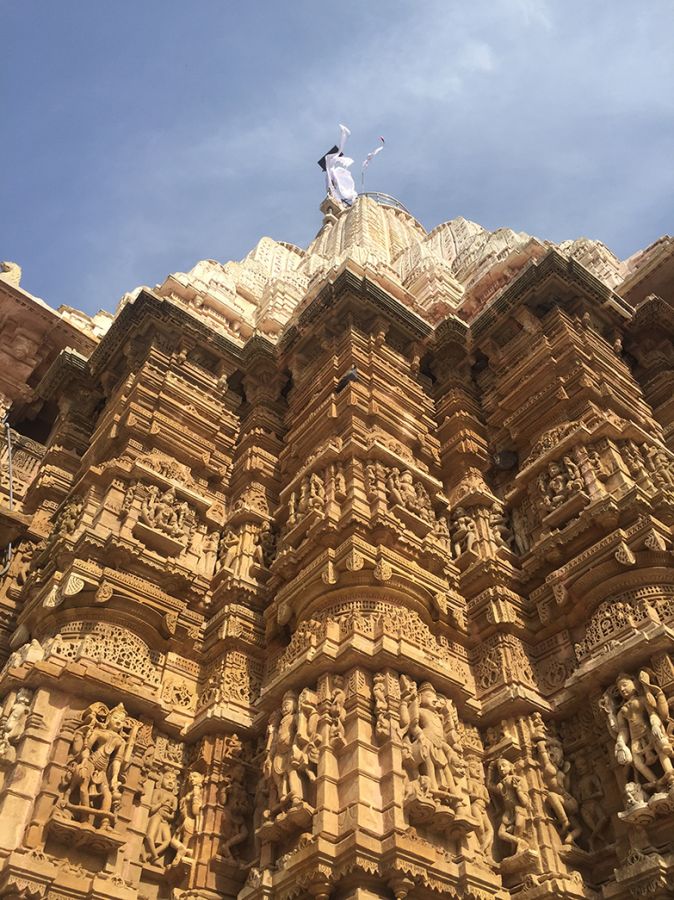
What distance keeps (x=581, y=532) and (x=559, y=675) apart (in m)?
2.14

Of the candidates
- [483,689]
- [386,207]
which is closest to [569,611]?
[483,689]

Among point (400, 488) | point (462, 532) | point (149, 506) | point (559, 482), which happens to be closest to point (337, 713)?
point (400, 488)

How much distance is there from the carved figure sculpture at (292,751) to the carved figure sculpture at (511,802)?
2.48 m

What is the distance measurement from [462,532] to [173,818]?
260 inches

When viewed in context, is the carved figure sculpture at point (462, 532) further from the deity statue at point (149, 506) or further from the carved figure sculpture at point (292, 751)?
the deity statue at point (149, 506)

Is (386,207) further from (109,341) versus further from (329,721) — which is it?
(329,721)

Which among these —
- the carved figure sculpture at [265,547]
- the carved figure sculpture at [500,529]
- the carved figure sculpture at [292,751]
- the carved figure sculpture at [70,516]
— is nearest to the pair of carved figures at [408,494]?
the carved figure sculpture at [500,529]

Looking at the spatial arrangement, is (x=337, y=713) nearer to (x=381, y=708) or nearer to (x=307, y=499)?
(x=381, y=708)

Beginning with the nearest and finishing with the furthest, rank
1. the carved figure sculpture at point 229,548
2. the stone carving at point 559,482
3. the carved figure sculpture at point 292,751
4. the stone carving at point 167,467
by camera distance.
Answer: the carved figure sculpture at point 292,751, the stone carving at point 559,482, the carved figure sculpture at point 229,548, the stone carving at point 167,467

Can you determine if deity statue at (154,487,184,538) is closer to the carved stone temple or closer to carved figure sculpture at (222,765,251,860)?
the carved stone temple

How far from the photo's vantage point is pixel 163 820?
9.84 m

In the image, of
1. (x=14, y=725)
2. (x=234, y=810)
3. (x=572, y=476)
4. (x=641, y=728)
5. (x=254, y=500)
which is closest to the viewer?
(x=641, y=728)

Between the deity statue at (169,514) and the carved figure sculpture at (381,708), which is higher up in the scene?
the deity statue at (169,514)

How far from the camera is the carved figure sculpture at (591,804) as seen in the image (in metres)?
8.93
